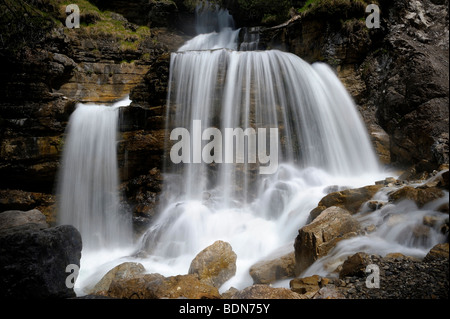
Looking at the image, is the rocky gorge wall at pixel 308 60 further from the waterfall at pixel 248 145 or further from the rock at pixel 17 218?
the rock at pixel 17 218

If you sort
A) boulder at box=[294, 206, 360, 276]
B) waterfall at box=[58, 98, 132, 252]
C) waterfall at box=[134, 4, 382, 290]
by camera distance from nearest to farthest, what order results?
boulder at box=[294, 206, 360, 276] → waterfall at box=[134, 4, 382, 290] → waterfall at box=[58, 98, 132, 252]

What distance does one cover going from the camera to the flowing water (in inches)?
314

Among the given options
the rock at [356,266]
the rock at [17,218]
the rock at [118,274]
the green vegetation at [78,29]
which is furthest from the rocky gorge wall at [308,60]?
the rock at [118,274]

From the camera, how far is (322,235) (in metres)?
4.62

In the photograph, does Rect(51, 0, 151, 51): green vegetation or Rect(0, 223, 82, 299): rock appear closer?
Rect(0, 223, 82, 299): rock

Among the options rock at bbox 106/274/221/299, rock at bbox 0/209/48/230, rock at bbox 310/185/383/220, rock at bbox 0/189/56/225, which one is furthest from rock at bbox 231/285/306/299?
rock at bbox 0/189/56/225

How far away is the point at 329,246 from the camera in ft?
14.5

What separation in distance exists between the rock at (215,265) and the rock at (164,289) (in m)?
0.89

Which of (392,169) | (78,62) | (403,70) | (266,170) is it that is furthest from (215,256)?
(78,62)

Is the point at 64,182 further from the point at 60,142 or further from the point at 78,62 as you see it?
the point at 78,62

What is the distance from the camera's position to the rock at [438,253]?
10.6 feet

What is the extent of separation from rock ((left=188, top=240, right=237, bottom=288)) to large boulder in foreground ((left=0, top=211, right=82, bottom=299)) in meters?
2.32

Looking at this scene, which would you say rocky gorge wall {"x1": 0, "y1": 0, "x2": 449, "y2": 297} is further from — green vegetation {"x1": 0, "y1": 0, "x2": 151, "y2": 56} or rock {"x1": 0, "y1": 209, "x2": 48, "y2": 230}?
rock {"x1": 0, "y1": 209, "x2": 48, "y2": 230}

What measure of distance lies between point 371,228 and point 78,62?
47.9 ft
